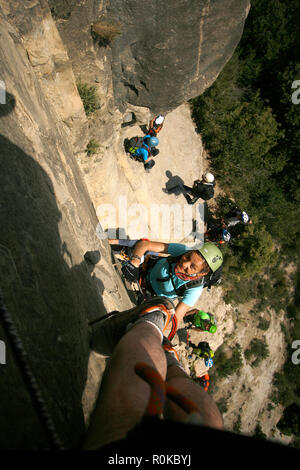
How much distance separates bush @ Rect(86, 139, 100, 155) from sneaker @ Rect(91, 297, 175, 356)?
3.96m

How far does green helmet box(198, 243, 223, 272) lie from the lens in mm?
3887

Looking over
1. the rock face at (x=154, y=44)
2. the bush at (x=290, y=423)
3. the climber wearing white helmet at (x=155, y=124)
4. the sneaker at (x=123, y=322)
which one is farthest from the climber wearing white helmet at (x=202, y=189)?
the bush at (x=290, y=423)

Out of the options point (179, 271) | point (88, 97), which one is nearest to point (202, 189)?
point (88, 97)

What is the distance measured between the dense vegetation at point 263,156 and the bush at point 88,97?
7.16m

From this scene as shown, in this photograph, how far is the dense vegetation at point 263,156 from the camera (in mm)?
11461

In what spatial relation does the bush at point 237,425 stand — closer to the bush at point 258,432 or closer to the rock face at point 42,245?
the bush at point 258,432

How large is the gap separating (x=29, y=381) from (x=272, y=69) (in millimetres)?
17786

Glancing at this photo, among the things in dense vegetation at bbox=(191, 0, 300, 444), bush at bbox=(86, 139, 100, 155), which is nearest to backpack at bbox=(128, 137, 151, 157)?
bush at bbox=(86, 139, 100, 155)

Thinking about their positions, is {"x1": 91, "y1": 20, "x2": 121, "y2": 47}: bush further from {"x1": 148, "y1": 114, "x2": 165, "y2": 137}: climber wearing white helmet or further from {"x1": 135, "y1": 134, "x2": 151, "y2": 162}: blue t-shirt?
{"x1": 148, "y1": 114, "x2": 165, "y2": 137}: climber wearing white helmet

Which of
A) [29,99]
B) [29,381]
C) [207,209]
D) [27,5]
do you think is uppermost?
[27,5]

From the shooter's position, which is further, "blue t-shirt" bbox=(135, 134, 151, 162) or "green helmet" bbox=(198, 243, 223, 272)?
"blue t-shirt" bbox=(135, 134, 151, 162)

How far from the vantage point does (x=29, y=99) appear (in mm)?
3066

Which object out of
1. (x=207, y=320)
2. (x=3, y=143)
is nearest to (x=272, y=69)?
(x=207, y=320)
